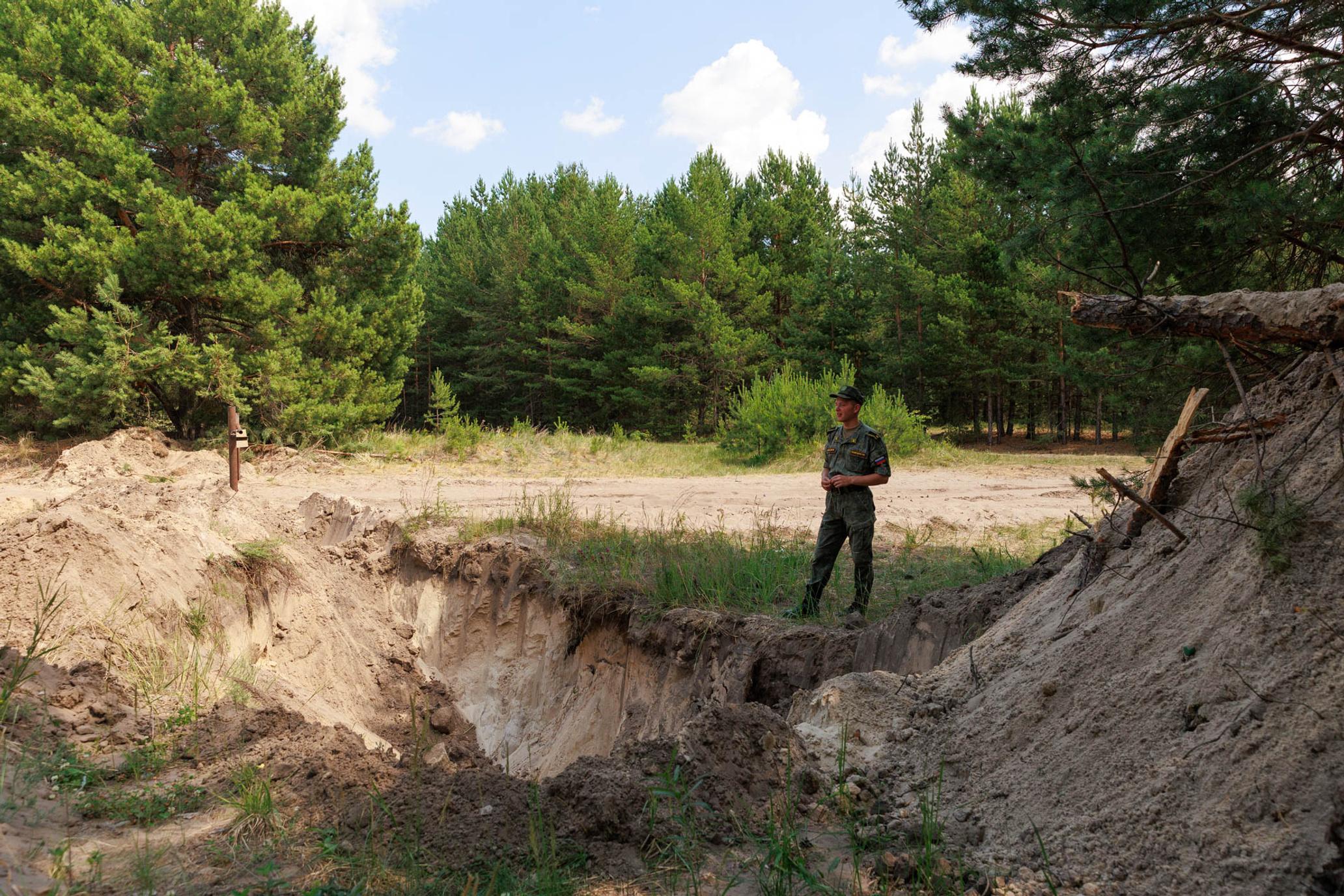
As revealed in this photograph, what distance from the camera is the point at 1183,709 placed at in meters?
2.67

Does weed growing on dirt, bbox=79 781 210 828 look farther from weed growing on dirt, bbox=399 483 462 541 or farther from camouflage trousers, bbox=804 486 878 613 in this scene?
weed growing on dirt, bbox=399 483 462 541

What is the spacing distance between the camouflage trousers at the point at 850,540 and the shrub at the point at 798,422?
12.0 m

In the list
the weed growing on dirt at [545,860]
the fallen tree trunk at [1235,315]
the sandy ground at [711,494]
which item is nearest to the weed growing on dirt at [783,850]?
the weed growing on dirt at [545,860]

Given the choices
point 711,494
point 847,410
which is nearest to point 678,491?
point 711,494

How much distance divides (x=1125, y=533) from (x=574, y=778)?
2791 millimetres

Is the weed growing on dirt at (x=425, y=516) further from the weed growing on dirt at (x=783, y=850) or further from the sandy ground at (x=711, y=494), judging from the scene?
the weed growing on dirt at (x=783, y=850)

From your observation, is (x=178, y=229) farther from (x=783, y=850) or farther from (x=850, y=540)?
(x=783, y=850)

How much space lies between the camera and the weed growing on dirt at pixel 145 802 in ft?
10.4

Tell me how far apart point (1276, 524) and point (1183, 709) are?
71 centimetres

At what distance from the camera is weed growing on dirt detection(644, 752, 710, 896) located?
2.71 meters

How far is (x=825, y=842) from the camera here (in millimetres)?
2900

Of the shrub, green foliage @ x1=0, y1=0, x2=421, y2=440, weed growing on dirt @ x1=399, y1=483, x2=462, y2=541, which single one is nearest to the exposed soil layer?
weed growing on dirt @ x1=399, y1=483, x2=462, y2=541

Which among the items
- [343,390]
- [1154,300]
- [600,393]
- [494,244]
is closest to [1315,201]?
[1154,300]

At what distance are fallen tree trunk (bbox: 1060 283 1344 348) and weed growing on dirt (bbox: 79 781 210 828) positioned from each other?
4.12 m
